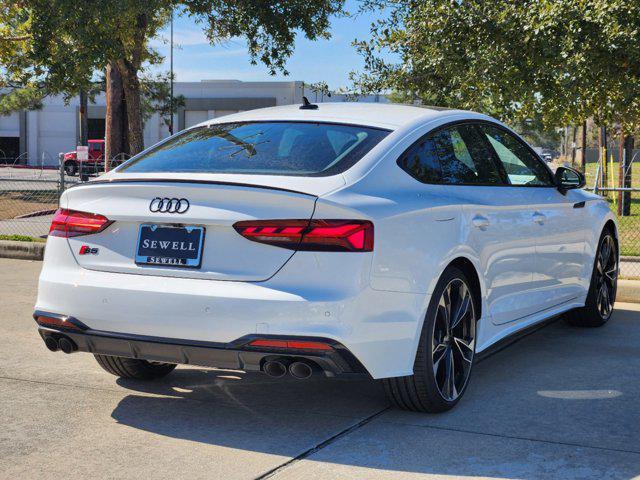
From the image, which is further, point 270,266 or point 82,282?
point 82,282

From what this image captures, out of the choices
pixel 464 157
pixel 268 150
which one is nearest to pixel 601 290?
pixel 464 157

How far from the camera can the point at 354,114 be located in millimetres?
5285

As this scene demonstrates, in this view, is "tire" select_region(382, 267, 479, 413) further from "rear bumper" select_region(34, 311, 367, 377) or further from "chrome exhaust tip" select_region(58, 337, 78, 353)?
"chrome exhaust tip" select_region(58, 337, 78, 353)

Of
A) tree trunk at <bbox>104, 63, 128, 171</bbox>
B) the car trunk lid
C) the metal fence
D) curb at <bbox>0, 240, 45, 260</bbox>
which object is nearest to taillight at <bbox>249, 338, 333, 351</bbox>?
the car trunk lid

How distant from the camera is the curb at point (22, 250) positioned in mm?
12211

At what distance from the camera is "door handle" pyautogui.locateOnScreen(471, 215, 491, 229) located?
5195 millimetres

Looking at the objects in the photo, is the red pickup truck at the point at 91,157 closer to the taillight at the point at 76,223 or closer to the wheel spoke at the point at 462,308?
the taillight at the point at 76,223

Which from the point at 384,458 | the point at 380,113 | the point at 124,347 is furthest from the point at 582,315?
the point at 124,347

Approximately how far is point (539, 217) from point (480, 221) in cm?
104

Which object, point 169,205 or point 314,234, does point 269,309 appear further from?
point 169,205

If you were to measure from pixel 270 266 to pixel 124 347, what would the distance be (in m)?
0.86

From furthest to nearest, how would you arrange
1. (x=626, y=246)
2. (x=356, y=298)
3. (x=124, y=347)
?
(x=626, y=246) → (x=124, y=347) → (x=356, y=298)

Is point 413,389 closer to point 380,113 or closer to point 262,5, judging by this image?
point 380,113

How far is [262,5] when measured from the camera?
22.1 m
